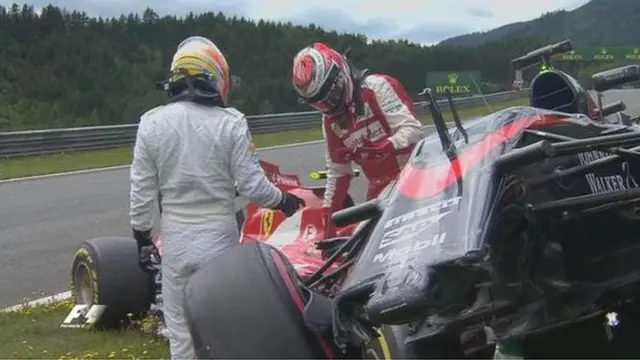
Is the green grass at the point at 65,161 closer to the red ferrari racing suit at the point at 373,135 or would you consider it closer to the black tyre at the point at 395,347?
the red ferrari racing suit at the point at 373,135

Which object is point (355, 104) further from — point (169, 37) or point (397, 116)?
point (169, 37)

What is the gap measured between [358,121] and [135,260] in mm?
1567

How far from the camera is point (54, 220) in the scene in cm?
1283

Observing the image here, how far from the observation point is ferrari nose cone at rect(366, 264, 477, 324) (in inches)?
115

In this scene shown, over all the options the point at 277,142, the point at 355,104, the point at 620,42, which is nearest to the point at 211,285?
the point at 355,104

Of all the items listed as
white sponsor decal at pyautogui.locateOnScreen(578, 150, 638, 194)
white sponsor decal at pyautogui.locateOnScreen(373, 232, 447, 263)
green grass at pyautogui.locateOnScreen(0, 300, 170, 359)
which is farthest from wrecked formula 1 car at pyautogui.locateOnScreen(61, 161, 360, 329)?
white sponsor decal at pyautogui.locateOnScreen(373, 232, 447, 263)

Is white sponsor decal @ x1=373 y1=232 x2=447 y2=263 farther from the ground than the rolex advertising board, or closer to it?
closer to it

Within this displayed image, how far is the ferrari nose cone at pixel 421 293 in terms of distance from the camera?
2924 millimetres

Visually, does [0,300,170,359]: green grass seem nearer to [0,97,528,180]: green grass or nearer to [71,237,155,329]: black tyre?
[71,237,155,329]: black tyre

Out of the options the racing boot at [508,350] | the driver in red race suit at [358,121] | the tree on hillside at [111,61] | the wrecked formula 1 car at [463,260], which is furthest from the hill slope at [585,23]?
the tree on hillside at [111,61]

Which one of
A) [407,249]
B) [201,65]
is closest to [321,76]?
[201,65]

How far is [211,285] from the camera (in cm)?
364

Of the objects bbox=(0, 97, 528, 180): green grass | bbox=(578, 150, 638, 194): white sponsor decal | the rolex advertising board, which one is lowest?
bbox=(0, 97, 528, 180): green grass

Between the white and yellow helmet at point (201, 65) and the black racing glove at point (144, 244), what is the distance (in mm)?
719
